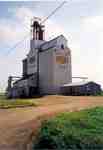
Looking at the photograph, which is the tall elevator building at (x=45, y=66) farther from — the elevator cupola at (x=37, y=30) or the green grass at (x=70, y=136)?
the green grass at (x=70, y=136)

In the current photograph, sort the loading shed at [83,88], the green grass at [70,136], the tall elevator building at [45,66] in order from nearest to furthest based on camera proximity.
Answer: the green grass at [70,136], the loading shed at [83,88], the tall elevator building at [45,66]

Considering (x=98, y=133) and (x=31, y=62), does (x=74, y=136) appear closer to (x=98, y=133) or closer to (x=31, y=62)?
(x=98, y=133)

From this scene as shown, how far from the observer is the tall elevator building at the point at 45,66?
1578 inches

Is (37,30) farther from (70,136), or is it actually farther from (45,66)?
(70,136)

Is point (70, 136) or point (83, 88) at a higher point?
point (83, 88)

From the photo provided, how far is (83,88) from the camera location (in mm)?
37219

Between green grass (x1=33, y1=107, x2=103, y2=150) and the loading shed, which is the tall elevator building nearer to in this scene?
the loading shed

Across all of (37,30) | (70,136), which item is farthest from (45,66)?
(70,136)

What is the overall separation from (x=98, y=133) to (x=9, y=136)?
2954mm

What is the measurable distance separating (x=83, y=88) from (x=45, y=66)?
762 centimetres

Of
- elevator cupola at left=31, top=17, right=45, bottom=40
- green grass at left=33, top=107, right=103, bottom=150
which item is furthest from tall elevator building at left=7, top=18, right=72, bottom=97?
green grass at left=33, top=107, right=103, bottom=150

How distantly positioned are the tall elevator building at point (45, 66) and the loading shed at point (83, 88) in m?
1.72

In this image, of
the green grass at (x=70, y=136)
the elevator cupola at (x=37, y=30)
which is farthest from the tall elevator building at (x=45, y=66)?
the green grass at (x=70, y=136)

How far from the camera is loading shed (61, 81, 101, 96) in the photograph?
3716cm
